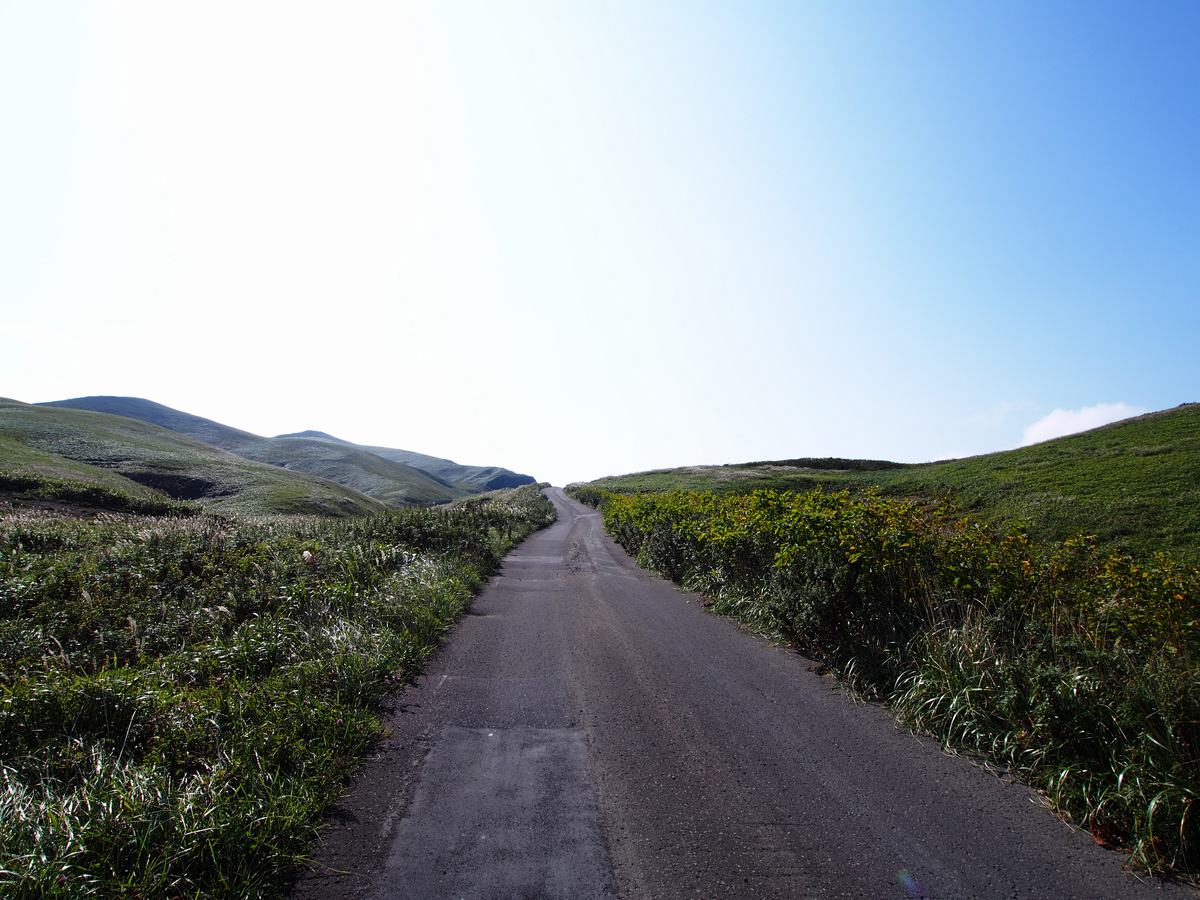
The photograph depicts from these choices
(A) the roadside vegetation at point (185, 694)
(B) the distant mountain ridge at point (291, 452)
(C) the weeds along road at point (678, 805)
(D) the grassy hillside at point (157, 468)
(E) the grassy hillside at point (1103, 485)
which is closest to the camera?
(A) the roadside vegetation at point (185, 694)

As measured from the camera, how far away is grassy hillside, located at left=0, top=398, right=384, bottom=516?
34984 millimetres

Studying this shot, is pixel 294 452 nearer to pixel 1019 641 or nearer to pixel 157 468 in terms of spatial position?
pixel 157 468

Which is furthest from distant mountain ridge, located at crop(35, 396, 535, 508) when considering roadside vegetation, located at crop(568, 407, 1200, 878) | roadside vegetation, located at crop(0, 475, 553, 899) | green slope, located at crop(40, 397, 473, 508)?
roadside vegetation, located at crop(568, 407, 1200, 878)

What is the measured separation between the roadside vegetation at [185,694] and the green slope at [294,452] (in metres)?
86.1

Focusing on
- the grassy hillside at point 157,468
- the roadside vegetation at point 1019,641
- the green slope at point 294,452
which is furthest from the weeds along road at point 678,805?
the green slope at point 294,452

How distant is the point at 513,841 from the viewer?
3395 millimetres

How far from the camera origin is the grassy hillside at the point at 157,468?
34984 millimetres

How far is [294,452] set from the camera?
11000cm

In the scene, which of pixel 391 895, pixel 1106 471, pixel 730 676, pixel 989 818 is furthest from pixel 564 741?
pixel 1106 471

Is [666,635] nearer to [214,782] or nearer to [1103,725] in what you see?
[1103,725]

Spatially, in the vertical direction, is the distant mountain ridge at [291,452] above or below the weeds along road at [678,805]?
above

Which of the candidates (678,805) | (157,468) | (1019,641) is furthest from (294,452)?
(1019,641)

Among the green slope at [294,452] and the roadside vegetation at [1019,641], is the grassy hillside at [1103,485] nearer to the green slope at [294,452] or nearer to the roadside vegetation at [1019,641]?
the roadside vegetation at [1019,641]

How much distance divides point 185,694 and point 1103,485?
2669 centimetres
